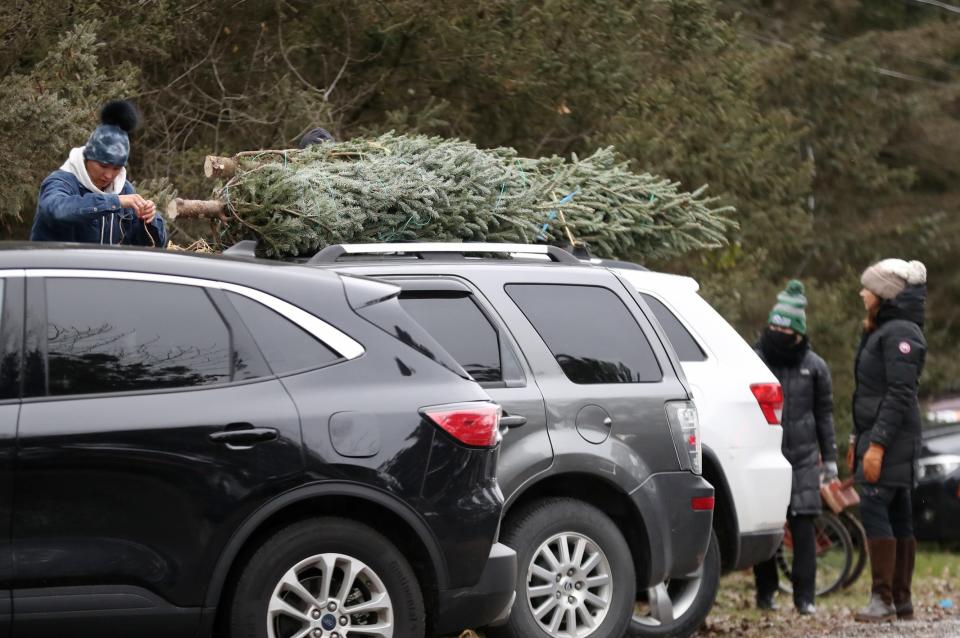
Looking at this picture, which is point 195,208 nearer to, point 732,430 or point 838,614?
point 732,430

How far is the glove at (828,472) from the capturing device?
10562 millimetres

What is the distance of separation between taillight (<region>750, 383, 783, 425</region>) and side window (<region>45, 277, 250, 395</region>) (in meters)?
3.97

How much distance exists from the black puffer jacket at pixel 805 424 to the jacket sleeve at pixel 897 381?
413 millimetres

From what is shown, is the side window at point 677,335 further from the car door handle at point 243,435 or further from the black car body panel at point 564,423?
the car door handle at point 243,435

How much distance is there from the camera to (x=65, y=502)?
17.0ft

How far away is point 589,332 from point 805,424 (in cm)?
331

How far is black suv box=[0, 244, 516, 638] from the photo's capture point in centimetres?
519

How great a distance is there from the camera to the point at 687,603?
27.3ft

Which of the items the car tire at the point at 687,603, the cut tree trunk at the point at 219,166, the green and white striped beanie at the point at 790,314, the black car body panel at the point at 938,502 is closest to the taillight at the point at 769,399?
the car tire at the point at 687,603

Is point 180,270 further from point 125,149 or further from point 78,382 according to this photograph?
point 125,149

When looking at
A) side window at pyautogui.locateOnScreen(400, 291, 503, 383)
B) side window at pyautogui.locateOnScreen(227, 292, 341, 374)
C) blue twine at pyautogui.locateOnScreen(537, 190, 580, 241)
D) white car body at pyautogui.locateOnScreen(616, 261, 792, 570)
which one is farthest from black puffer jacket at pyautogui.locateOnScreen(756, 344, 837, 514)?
side window at pyautogui.locateOnScreen(227, 292, 341, 374)

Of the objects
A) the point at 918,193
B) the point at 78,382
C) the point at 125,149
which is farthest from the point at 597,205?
the point at 918,193

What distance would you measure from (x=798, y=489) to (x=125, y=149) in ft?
16.7

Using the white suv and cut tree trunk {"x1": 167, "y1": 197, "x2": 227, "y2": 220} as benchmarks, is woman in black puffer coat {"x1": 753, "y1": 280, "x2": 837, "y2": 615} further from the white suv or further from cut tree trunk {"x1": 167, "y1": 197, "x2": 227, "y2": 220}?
cut tree trunk {"x1": 167, "y1": 197, "x2": 227, "y2": 220}
